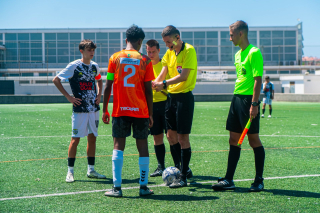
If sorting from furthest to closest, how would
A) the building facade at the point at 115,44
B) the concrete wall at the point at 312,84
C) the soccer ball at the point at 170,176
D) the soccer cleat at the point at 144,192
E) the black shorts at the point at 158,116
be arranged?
the building facade at the point at 115,44 < the concrete wall at the point at 312,84 < the black shorts at the point at 158,116 < the soccer ball at the point at 170,176 < the soccer cleat at the point at 144,192

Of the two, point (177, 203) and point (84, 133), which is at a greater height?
point (84, 133)

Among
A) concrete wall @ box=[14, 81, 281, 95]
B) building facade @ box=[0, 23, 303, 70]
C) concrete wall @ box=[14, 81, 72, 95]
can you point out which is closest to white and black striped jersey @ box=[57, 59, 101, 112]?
concrete wall @ box=[14, 81, 281, 95]

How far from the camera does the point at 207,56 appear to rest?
56.0m

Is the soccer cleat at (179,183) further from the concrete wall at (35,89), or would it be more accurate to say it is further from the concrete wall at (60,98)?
the concrete wall at (35,89)

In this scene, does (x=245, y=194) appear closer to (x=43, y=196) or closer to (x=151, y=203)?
(x=151, y=203)

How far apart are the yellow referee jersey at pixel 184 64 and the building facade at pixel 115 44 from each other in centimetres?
4765

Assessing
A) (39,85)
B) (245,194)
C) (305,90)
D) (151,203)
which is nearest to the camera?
(151,203)

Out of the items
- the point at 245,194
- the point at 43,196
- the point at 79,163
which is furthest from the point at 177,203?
the point at 79,163

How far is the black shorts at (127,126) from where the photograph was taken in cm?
418

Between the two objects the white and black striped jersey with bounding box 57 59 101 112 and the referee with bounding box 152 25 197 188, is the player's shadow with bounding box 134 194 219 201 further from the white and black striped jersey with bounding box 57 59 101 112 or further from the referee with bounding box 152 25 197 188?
the white and black striped jersey with bounding box 57 59 101 112

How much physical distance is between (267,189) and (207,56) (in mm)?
Result: 52771

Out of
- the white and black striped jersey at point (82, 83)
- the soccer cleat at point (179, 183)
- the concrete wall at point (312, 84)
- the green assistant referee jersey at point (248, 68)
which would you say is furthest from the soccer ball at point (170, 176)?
the concrete wall at point (312, 84)

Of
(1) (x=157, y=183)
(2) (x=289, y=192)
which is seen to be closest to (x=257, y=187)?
(2) (x=289, y=192)

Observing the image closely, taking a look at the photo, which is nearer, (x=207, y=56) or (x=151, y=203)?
(x=151, y=203)
